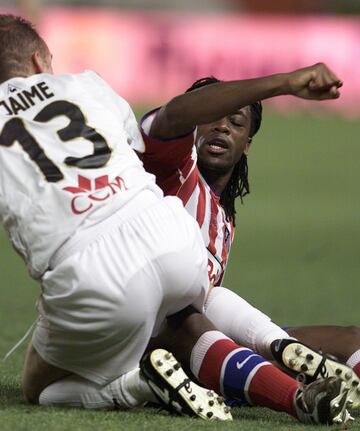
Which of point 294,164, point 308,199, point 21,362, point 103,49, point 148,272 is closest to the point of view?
point 148,272

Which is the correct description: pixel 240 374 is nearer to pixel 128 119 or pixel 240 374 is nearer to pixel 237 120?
pixel 128 119

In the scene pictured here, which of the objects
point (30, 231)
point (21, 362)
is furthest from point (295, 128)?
point (30, 231)

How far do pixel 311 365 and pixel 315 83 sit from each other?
114 centimetres

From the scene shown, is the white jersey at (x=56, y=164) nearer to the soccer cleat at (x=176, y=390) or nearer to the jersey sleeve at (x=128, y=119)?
the jersey sleeve at (x=128, y=119)

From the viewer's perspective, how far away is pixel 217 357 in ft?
16.1

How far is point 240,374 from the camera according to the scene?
4.84 meters

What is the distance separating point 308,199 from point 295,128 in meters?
7.28

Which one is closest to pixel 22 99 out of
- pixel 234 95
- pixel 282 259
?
pixel 234 95

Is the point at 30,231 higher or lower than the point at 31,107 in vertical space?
lower

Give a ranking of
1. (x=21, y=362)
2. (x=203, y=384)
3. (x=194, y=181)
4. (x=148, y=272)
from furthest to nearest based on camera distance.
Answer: (x=21, y=362)
(x=194, y=181)
(x=203, y=384)
(x=148, y=272)

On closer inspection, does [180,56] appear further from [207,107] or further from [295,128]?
[207,107]

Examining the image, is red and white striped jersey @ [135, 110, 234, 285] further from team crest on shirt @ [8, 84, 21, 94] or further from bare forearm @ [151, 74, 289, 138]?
team crest on shirt @ [8, 84, 21, 94]

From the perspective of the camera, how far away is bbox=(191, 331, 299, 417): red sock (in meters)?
4.73

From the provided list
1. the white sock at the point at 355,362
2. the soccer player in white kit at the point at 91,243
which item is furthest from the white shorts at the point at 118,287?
the white sock at the point at 355,362
